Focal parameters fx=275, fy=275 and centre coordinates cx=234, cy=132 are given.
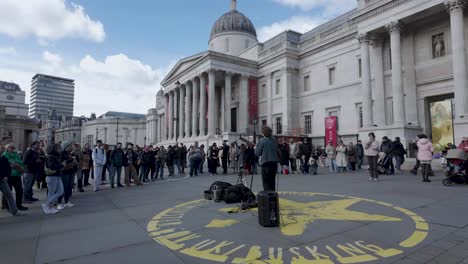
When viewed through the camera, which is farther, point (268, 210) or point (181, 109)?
point (181, 109)

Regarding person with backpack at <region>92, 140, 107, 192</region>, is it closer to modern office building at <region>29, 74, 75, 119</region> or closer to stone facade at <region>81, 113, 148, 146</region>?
stone facade at <region>81, 113, 148, 146</region>

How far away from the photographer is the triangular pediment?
38.9m

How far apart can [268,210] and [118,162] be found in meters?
9.02

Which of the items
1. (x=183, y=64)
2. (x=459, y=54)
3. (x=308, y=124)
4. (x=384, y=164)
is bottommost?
(x=384, y=164)

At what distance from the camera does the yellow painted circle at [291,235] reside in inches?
150

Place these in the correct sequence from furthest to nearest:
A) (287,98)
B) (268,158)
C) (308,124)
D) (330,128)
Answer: (287,98) → (308,124) → (330,128) → (268,158)

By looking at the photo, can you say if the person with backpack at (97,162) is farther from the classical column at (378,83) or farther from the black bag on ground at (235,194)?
the classical column at (378,83)

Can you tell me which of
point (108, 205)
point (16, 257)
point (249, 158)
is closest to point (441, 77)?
point (249, 158)

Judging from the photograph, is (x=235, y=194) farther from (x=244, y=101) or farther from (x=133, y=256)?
(x=244, y=101)

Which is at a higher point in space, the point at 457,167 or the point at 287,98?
the point at 287,98

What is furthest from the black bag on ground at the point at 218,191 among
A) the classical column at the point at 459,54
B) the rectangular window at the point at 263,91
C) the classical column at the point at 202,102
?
the rectangular window at the point at 263,91

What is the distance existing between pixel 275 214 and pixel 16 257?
4233 mm

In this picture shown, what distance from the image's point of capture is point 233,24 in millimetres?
49594

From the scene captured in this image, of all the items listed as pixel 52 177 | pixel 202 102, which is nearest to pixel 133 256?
pixel 52 177
